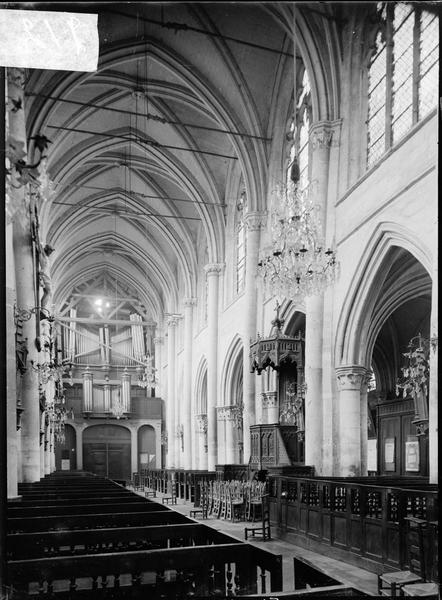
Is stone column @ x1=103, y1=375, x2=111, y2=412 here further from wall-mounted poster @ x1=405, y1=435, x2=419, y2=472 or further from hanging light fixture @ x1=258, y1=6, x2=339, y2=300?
hanging light fixture @ x1=258, y1=6, x2=339, y2=300

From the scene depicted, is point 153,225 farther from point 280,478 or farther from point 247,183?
point 280,478

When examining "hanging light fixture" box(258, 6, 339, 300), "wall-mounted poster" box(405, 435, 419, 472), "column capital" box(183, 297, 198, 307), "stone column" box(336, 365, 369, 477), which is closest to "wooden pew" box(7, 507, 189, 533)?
"hanging light fixture" box(258, 6, 339, 300)

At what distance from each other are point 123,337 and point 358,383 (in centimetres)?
3026

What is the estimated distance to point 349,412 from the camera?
1565cm

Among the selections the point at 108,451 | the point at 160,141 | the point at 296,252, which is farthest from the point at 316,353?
the point at 108,451

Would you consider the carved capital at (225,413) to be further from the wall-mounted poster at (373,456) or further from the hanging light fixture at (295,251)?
the hanging light fixture at (295,251)

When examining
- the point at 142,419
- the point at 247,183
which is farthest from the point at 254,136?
the point at 142,419

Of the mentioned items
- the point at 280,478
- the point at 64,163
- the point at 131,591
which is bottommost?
the point at 280,478

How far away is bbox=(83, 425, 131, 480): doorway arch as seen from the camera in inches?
1583

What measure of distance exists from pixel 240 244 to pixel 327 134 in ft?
33.6

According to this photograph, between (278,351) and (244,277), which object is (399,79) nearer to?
(278,351)

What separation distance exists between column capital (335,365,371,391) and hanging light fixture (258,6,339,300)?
317 cm

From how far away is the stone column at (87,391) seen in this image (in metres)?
40.6

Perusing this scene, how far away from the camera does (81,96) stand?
23.8 metres
